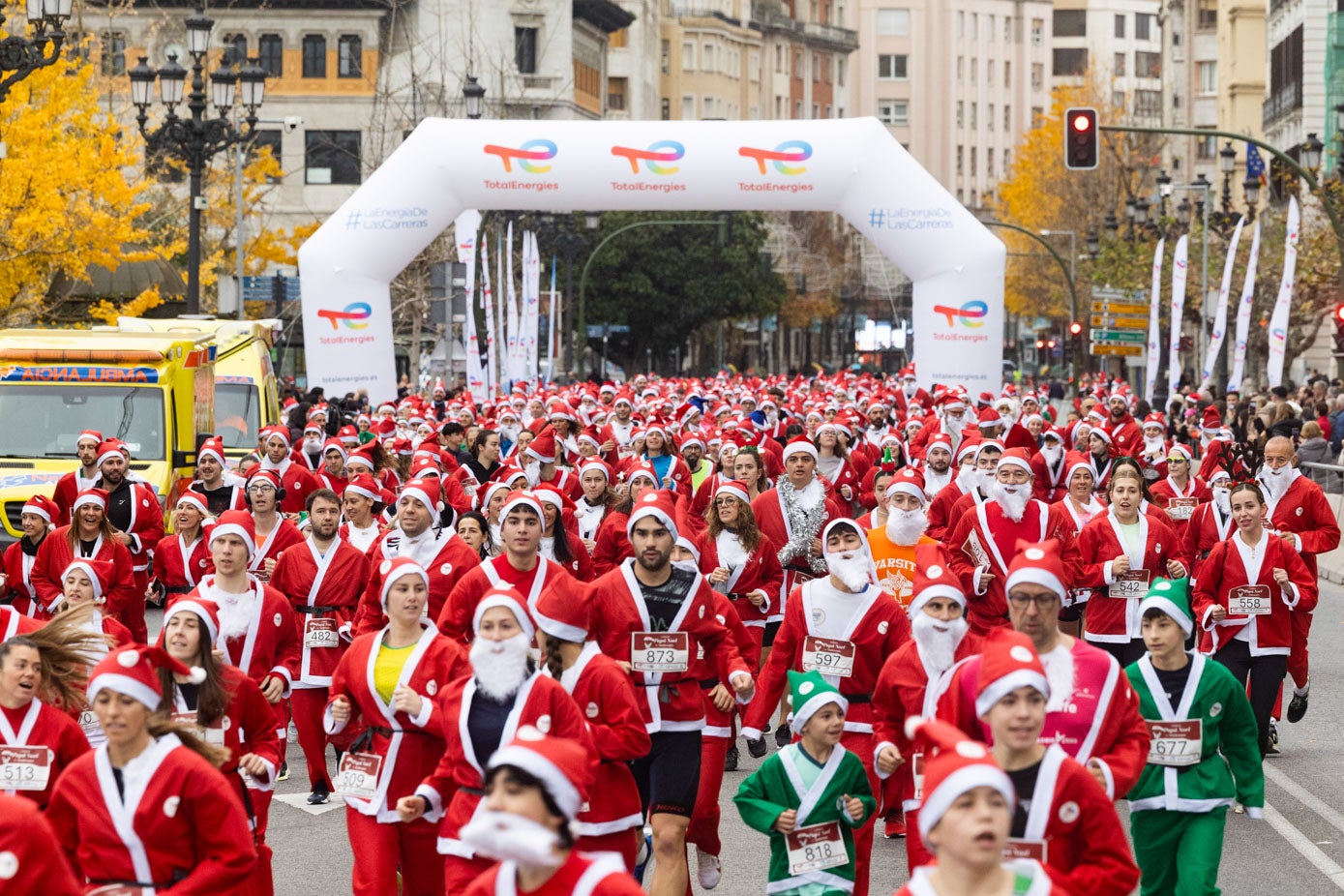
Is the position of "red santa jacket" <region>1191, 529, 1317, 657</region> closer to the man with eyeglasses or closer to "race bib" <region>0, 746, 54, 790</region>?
the man with eyeglasses

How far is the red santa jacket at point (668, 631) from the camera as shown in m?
8.69

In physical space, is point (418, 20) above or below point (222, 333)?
above

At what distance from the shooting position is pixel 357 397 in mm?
29516

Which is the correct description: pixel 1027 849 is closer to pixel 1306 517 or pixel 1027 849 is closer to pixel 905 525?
pixel 905 525

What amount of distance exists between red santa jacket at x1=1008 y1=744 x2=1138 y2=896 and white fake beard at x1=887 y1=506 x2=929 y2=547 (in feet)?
17.6

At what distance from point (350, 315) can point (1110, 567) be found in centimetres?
1916

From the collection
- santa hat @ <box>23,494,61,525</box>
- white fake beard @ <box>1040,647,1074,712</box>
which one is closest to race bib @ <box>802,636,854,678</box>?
white fake beard @ <box>1040,647,1074,712</box>

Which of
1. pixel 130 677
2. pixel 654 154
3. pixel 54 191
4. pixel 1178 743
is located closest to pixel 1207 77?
pixel 654 154

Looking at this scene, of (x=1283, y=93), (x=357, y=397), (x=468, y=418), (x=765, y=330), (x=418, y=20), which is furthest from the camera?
(x=765, y=330)

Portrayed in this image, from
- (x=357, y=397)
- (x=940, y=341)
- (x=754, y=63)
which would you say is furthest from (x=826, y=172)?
(x=754, y=63)

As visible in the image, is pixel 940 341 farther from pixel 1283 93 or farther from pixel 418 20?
pixel 418 20

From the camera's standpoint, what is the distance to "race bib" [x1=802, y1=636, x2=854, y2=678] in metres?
8.96

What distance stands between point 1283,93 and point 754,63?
64.7 meters

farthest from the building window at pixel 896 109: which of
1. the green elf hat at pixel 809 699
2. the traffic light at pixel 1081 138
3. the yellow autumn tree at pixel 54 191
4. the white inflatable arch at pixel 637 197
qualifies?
the green elf hat at pixel 809 699
